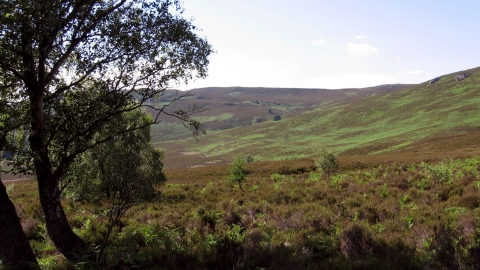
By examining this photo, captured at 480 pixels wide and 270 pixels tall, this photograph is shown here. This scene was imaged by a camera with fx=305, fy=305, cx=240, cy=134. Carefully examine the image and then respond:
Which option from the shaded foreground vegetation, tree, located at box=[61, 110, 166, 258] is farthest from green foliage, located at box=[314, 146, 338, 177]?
tree, located at box=[61, 110, 166, 258]

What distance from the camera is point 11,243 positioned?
636cm

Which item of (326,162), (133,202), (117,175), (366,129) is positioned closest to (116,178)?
(117,175)

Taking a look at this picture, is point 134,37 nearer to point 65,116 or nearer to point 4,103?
point 65,116

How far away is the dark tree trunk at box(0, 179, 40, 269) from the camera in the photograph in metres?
6.28

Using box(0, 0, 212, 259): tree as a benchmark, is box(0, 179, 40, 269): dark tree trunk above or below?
below

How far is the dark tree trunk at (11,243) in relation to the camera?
247 inches

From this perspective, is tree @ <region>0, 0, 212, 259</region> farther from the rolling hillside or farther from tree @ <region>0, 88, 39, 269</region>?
the rolling hillside

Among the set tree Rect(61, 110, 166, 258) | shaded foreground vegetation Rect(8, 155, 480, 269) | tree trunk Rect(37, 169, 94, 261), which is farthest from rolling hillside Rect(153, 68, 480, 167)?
tree trunk Rect(37, 169, 94, 261)

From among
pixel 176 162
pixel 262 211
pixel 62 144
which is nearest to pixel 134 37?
pixel 62 144

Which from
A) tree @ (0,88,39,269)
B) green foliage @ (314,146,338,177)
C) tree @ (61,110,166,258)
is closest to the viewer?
tree @ (0,88,39,269)

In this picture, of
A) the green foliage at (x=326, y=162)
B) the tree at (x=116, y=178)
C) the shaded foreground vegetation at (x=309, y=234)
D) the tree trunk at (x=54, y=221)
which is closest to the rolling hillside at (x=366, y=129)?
the green foliage at (x=326, y=162)

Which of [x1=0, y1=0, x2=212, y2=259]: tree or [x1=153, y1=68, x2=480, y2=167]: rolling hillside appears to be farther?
→ [x1=153, y1=68, x2=480, y2=167]: rolling hillside

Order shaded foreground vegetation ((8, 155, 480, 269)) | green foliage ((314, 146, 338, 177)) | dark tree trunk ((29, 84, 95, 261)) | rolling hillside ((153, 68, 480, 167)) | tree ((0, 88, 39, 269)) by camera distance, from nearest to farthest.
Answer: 1. tree ((0, 88, 39, 269))
2. shaded foreground vegetation ((8, 155, 480, 269))
3. dark tree trunk ((29, 84, 95, 261))
4. green foliage ((314, 146, 338, 177))
5. rolling hillside ((153, 68, 480, 167))

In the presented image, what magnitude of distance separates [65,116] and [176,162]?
10757 centimetres
